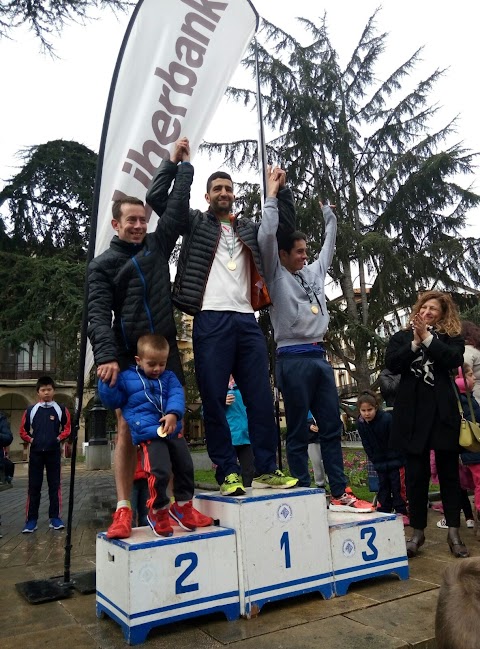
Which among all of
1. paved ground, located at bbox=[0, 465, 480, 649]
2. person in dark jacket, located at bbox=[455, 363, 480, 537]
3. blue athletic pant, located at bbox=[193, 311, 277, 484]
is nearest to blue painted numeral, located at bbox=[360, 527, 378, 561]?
paved ground, located at bbox=[0, 465, 480, 649]

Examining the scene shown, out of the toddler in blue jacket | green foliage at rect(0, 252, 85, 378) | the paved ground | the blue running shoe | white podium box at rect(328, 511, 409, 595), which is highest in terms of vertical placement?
green foliage at rect(0, 252, 85, 378)

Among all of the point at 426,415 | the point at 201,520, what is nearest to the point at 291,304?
the point at 426,415

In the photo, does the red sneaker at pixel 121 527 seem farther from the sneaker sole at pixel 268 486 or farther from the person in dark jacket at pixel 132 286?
the sneaker sole at pixel 268 486

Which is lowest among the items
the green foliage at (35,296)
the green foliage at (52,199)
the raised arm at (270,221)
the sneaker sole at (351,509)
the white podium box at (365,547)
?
the white podium box at (365,547)

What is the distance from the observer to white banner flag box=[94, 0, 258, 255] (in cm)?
396

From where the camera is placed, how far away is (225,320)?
3320mm

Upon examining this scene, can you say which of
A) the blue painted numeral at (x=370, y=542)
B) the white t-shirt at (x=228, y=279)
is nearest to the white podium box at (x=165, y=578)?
the blue painted numeral at (x=370, y=542)

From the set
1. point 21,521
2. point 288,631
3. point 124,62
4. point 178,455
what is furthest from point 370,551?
point 21,521

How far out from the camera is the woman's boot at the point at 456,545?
3.56 meters

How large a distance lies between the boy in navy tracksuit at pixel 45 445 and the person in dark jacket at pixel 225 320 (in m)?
3.38

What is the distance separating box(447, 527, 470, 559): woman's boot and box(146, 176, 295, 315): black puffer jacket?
82.8 inches

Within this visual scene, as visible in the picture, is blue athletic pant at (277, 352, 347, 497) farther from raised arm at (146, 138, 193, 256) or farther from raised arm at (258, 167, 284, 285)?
raised arm at (146, 138, 193, 256)

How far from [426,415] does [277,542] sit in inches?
61.1

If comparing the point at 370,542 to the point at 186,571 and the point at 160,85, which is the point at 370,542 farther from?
the point at 160,85
